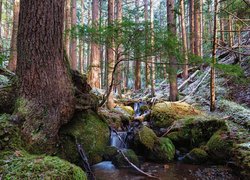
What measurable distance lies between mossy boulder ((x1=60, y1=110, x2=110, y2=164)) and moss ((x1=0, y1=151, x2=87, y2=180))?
4.83ft

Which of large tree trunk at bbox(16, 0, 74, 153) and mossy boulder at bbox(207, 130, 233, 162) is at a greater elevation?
large tree trunk at bbox(16, 0, 74, 153)

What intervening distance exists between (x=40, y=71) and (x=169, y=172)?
3.95 m

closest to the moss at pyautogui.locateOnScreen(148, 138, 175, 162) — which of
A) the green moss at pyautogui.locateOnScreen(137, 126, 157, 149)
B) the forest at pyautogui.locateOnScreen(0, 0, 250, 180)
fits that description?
the forest at pyautogui.locateOnScreen(0, 0, 250, 180)

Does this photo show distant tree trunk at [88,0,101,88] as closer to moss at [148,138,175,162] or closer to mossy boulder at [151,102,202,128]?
mossy boulder at [151,102,202,128]

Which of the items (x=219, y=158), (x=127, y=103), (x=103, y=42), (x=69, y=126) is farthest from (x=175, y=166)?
(x=127, y=103)

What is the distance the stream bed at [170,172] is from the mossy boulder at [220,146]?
0.34m

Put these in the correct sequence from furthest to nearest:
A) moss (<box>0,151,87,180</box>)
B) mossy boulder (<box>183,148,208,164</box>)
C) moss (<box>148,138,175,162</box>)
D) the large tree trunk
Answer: moss (<box>148,138,175,162</box>), mossy boulder (<box>183,148,208,164</box>), the large tree trunk, moss (<box>0,151,87,180</box>)

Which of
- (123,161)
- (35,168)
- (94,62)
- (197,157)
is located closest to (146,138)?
(123,161)

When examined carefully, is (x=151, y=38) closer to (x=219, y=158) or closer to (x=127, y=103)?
(x=219, y=158)

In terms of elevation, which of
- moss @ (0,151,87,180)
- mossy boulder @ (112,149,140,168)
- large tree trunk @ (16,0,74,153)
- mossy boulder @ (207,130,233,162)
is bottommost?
mossy boulder @ (112,149,140,168)

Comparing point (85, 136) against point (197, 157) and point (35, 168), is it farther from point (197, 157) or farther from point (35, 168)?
point (197, 157)

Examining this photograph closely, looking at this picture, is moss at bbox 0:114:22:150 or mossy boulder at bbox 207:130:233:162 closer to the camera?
moss at bbox 0:114:22:150

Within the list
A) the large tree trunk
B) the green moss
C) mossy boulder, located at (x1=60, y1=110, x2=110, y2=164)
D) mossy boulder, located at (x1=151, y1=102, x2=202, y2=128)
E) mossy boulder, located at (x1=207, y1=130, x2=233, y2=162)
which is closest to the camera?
the large tree trunk

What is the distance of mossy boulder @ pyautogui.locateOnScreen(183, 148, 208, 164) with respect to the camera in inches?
264
